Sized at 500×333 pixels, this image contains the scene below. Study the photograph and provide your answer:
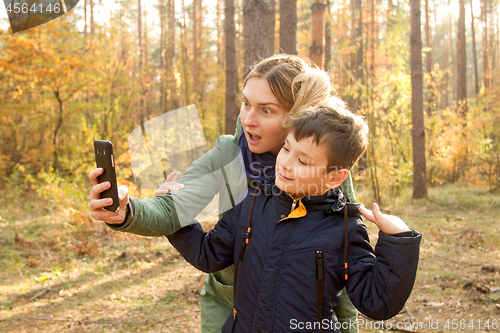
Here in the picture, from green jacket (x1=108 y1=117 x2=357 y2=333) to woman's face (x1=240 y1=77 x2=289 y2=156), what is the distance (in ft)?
0.50

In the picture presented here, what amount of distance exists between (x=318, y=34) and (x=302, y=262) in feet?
19.1

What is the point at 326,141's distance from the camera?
1470 mm

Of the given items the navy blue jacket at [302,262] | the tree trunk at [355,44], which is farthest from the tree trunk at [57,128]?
the navy blue jacket at [302,262]

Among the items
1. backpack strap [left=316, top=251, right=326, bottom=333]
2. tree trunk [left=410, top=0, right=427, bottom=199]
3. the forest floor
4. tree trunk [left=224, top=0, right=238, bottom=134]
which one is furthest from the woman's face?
tree trunk [left=410, top=0, right=427, bottom=199]

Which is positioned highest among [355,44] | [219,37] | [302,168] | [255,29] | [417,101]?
[219,37]

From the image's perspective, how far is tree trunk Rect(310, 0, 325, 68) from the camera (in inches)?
253

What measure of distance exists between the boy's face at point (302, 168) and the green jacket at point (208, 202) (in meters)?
0.27

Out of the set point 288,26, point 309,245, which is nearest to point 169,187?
point 309,245

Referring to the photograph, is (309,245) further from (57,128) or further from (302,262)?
(57,128)

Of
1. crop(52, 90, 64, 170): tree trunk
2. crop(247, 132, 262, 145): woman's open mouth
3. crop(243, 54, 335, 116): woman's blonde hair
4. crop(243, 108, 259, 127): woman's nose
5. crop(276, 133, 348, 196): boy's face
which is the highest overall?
crop(52, 90, 64, 170): tree trunk

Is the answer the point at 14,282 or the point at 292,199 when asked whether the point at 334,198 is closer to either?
the point at 292,199

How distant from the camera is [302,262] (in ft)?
4.71

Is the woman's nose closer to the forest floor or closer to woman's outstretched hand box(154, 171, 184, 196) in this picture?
woman's outstretched hand box(154, 171, 184, 196)

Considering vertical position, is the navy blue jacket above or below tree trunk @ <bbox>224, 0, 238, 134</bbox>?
below
